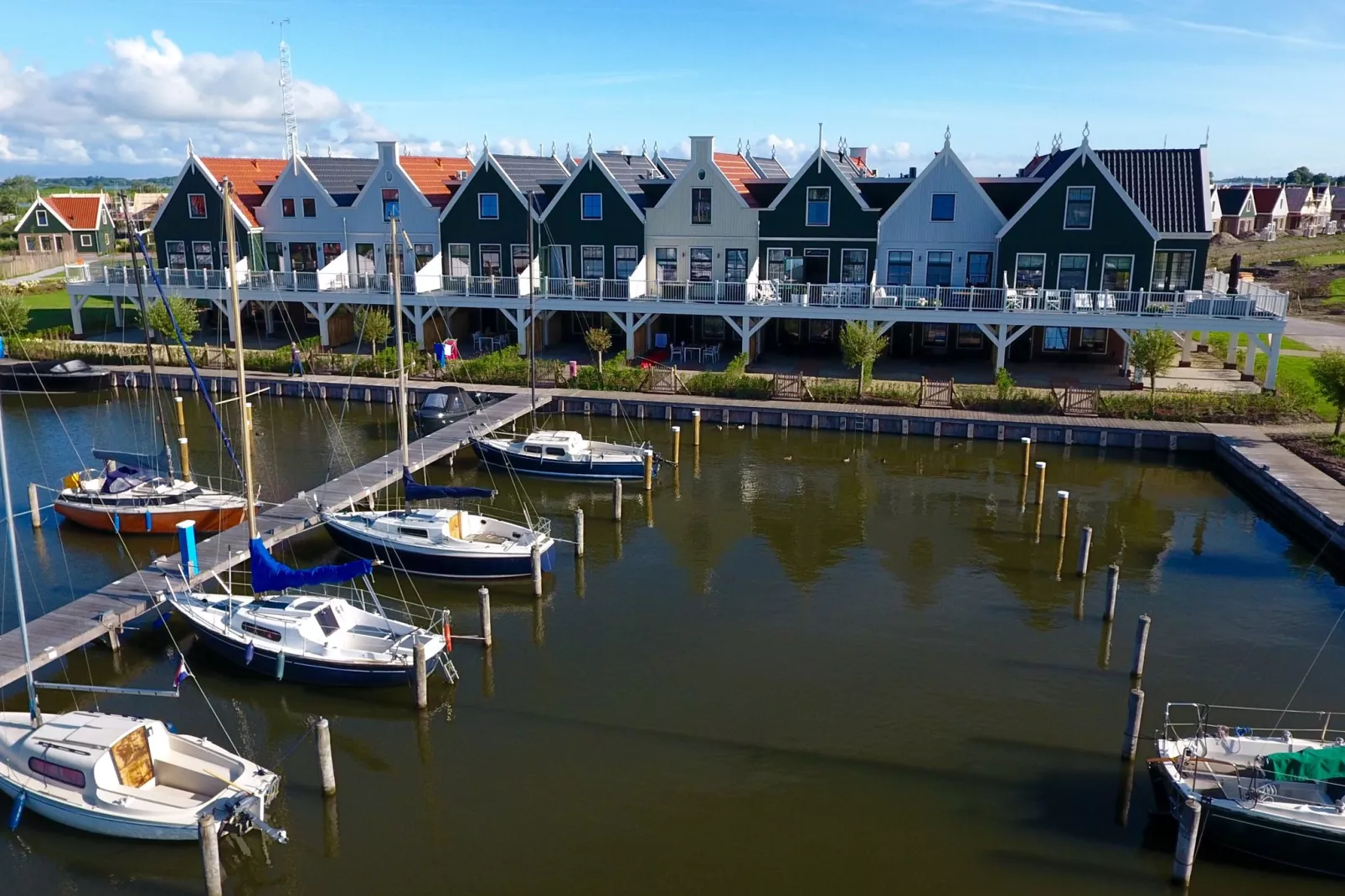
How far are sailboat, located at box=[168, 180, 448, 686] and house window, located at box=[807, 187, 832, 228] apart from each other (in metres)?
28.1

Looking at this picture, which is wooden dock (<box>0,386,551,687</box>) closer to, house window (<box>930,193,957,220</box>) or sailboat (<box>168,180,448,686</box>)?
sailboat (<box>168,180,448,686</box>)

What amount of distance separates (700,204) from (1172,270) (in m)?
19.4

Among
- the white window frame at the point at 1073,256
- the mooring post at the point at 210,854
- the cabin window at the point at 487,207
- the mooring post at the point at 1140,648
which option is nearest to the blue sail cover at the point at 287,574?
the mooring post at the point at 210,854

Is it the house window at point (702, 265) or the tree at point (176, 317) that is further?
the house window at point (702, 265)

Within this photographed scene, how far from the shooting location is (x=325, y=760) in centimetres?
1521

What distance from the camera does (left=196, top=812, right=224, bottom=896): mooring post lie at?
1266cm

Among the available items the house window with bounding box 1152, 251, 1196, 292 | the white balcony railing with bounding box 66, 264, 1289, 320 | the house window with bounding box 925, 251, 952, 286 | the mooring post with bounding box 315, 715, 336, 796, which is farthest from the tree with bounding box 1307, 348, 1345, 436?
the mooring post with bounding box 315, 715, 336, 796

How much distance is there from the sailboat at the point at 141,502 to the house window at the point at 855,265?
2677 cm

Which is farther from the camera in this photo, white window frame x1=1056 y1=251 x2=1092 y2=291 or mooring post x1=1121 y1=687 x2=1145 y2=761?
white window frame x1=1056 y1=251 x2=1092 y2=291

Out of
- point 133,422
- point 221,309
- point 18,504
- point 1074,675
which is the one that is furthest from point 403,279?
point 1074,675

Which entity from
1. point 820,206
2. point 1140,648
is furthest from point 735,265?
point 1140,648

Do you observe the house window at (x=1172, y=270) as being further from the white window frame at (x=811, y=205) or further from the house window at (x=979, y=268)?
the white window frame at (x=811, y=205)

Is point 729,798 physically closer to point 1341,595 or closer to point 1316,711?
point 1316,711

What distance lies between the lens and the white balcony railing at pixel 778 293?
1460 inches
